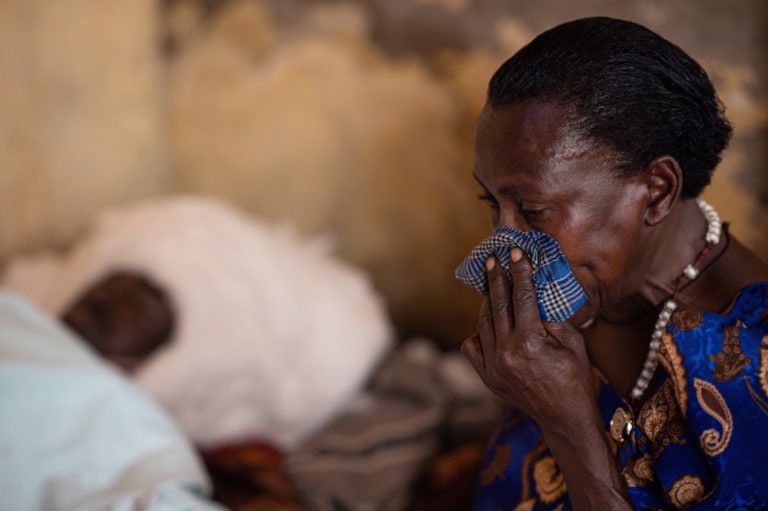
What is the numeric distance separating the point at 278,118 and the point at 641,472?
202cm

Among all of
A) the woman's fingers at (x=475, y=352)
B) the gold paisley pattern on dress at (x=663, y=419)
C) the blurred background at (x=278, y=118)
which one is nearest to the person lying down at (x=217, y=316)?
the blurred background at (x=278, y=118)

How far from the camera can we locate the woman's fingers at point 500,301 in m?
1.23

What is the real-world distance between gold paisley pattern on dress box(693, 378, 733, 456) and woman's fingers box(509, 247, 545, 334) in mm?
226

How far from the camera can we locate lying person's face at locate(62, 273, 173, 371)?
93.5 inches

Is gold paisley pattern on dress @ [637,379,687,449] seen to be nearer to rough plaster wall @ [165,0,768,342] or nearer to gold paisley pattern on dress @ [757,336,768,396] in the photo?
gold paisley pattern on dress @ [757,336,768,396]

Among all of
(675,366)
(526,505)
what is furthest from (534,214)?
(526,505)

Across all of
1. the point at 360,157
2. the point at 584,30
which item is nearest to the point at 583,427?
the point at 584,30

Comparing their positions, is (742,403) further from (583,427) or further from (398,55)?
(398,55)

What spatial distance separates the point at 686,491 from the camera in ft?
3.97

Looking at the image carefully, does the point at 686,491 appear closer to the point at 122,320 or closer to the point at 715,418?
the point at 715,418

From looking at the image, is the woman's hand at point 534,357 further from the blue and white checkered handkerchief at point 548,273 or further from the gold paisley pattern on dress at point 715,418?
the gold paisley pattern on dress at point 715,418

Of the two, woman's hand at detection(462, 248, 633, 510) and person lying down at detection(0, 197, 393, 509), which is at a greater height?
woman's hand at detection(462, 248, 633, 510)

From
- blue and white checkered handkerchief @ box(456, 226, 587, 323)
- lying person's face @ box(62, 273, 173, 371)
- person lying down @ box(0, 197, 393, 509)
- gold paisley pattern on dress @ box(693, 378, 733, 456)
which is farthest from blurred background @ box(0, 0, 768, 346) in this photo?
gold paisley pattern on dress @ box(693, 378, 733, 456)

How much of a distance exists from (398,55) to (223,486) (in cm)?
133
